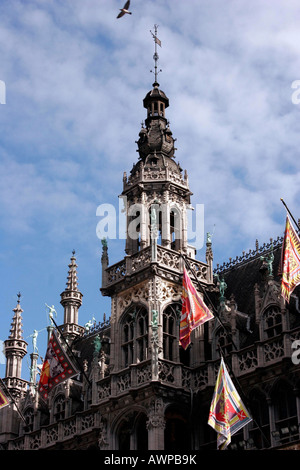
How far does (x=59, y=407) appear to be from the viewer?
188ft

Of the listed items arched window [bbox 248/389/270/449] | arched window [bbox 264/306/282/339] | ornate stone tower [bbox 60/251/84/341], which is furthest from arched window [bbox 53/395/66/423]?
arched window [bbox 264/306/282/339]

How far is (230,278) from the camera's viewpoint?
55.3m

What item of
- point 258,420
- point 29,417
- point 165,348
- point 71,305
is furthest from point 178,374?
point 71,305

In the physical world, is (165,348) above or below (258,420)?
above

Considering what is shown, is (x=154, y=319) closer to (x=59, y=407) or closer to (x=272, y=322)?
(x=272, y=322)

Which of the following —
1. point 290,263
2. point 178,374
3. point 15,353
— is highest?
point 15,353

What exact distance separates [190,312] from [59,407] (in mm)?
13218

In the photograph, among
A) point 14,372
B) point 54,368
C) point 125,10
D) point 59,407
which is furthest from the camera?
point 14,372

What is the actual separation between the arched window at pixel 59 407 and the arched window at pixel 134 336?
289 inches
